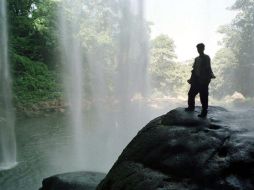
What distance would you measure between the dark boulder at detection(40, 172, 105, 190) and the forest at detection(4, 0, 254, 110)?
18152 millimetres

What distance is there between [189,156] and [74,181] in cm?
424

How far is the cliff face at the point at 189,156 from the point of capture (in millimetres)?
4457

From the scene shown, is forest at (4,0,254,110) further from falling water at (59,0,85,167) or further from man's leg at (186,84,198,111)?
man's leg at (186,84,198,111)

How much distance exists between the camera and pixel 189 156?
483 cm

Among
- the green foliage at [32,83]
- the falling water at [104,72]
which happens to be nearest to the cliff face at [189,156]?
the falling water at [104,72]

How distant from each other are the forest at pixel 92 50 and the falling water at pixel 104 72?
7.5 inches

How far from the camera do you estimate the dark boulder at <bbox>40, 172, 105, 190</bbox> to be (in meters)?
8.18

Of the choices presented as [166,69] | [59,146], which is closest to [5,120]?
[59,146]

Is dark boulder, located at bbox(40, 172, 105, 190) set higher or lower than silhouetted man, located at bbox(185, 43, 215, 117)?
lower

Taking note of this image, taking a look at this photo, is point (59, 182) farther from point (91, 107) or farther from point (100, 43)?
point (100, 43)

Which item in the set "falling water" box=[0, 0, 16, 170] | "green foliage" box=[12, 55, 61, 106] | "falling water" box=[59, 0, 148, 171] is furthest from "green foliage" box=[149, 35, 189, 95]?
"falling water" box=[0, 0, 16, 170]

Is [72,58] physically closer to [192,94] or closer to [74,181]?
[74,181]

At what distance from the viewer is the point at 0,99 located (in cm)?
1955

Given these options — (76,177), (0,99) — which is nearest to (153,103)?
(0,99)
